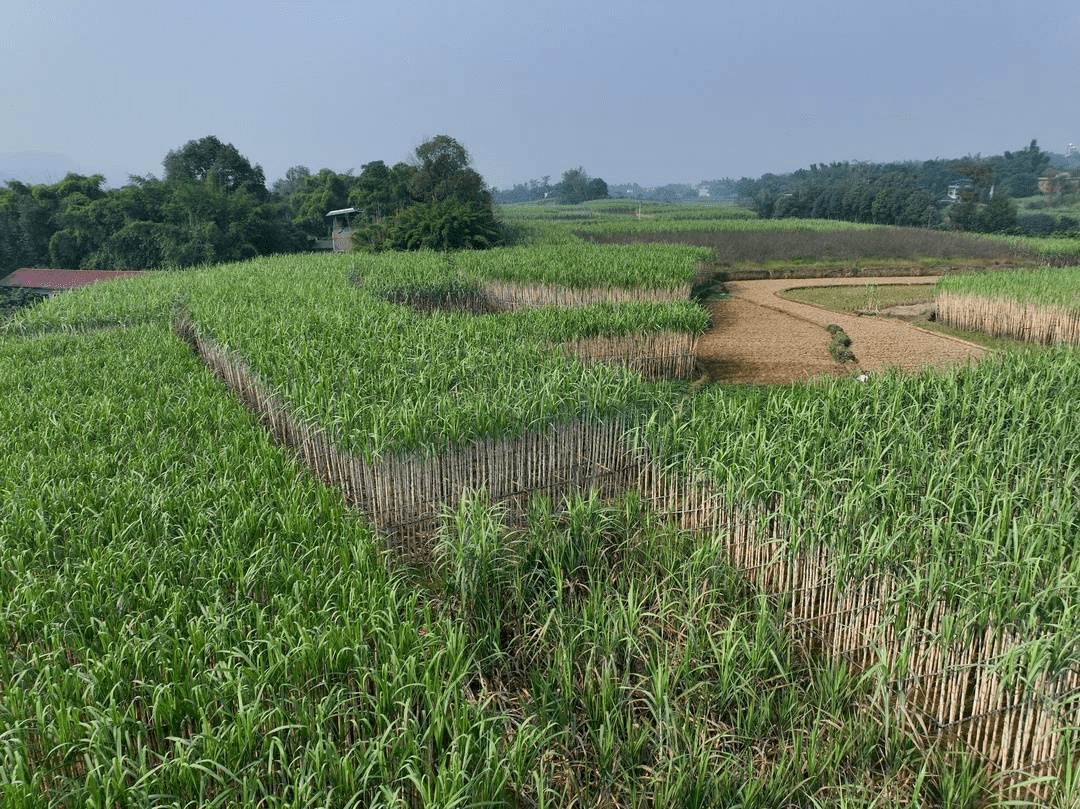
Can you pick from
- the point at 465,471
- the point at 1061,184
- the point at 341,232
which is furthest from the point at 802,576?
the point at 1061,184

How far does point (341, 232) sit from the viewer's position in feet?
137

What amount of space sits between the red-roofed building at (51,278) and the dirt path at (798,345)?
99.2ft

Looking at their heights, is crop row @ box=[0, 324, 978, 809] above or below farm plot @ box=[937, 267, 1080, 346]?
below

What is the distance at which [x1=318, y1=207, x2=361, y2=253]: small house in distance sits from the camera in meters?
39.8

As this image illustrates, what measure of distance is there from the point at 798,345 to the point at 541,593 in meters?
12.3

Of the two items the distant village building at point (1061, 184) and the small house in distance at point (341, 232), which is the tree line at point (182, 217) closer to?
the small house in distance at point (341, 232)

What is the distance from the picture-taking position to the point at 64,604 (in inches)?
156

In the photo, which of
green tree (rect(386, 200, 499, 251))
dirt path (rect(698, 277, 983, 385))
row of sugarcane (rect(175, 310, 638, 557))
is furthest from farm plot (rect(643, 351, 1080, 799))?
green tree (rect(386, 200, 499, 251))

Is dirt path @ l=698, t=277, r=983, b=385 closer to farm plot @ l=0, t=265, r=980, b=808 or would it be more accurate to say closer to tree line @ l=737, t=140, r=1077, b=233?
farm plot @ l=0, t=265, r=980, b=808

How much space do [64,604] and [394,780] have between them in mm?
2465

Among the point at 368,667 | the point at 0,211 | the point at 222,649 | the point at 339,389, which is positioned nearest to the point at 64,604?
the point at 222,649

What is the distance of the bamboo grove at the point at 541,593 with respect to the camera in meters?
3.06

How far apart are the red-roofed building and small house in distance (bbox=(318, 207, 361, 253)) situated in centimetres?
1093

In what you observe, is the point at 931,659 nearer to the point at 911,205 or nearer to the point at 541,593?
the point at 541,593
